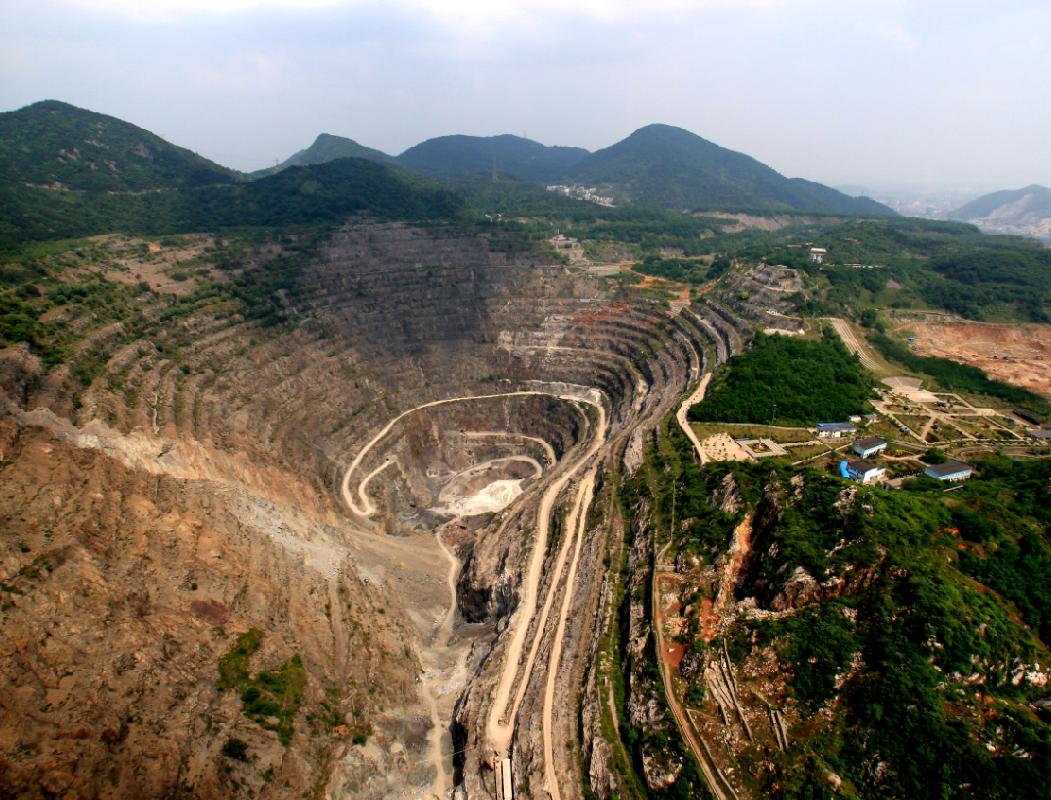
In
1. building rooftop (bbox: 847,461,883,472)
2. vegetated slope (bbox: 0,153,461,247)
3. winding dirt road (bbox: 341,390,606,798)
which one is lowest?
winding dirt road (bbox: 341,390,606,798)

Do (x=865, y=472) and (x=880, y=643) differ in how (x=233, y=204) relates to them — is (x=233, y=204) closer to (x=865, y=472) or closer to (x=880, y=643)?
(x=865, y=472)

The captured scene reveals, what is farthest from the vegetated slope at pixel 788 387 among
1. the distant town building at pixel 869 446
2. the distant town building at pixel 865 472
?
the distant town building at pixel 865 472

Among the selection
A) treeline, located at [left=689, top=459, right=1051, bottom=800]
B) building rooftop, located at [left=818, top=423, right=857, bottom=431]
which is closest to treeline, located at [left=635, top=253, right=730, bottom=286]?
building rooftop, located at [left=818, top=423, right=857, bottom=431]

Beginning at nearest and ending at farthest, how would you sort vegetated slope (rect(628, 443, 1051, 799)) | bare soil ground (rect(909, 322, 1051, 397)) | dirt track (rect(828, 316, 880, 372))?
vegetated slope (rect(628, 443, 1051, 799)) → bare soil ground (rect(909, 322, 1051, 397)) → dirt track (rect(828, 316, 880, 372))

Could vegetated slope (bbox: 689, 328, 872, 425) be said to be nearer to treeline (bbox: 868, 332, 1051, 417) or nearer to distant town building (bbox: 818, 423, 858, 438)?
distant town building (bbox: 818, 423, 858, 438)

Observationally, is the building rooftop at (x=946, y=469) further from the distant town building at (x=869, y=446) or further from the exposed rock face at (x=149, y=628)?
the exposed rock face at (x=149, y=628)

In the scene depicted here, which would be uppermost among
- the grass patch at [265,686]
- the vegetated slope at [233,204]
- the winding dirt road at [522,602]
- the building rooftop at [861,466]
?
the vegetated slope at [233,204]

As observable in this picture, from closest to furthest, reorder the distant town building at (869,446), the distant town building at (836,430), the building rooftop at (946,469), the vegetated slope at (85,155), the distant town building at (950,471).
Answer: the distant town building at (950,471)
the building rooftop at (946,469)
the distant town building at (869,446)
the distant town building at (836,430)
the vegetated slope at (85,155)

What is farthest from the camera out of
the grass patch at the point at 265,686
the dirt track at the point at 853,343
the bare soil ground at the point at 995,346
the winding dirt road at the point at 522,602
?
the dirt track at the point at 853,343
